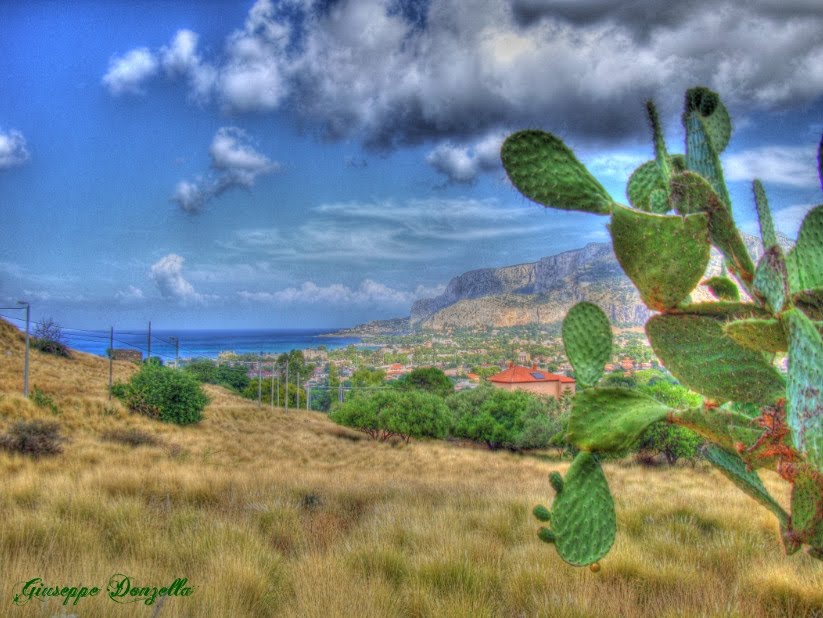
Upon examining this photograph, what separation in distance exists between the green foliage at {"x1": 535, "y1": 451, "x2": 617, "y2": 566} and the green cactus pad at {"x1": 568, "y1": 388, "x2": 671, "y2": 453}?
25 centimetres

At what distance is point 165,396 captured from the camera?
23.7 m

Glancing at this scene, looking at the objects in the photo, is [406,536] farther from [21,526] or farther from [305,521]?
[21,526]

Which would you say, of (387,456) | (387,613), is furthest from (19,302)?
(387,613)

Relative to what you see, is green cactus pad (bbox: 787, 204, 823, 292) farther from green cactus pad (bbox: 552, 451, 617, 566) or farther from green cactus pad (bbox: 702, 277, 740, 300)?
green cactus pad (bbox: 552, 451, 617, 566)

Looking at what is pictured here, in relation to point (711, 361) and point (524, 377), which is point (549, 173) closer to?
point (711, 361)

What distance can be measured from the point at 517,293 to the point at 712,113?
90512 mm

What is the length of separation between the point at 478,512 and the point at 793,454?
504 cm

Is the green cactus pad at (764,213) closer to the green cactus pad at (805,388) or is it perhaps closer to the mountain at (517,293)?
the green cactus pad at (805,388)

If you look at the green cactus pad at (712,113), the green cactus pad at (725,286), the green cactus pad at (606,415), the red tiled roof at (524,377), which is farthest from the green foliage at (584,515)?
the red tiled roof at (524,377)

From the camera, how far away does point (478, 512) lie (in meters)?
6.00

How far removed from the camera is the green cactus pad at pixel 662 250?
131 cm

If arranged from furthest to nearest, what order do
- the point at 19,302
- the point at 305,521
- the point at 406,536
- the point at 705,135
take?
Result: the point at 19,302 → the point at 305,521 → the point at 406,536 → the point at 705,135

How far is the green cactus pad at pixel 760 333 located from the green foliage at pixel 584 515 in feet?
2.73

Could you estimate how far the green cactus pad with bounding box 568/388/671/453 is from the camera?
163 centimetres
